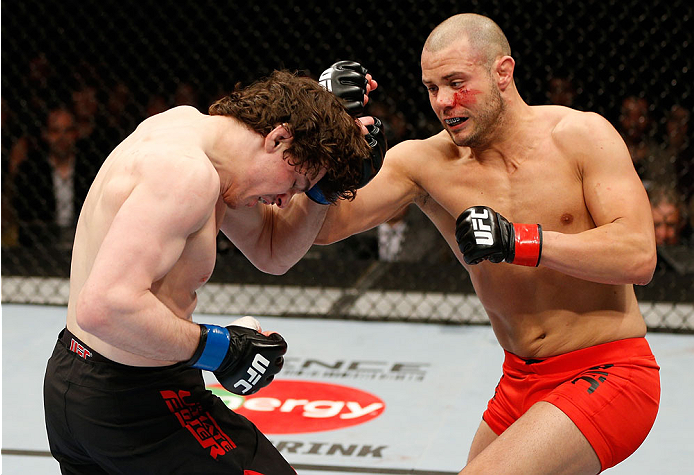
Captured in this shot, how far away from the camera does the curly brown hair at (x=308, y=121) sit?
1591 millimetres

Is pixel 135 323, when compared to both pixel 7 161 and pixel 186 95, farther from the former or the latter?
pixel 7 161

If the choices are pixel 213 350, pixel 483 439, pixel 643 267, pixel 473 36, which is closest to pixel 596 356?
pixel 643 267

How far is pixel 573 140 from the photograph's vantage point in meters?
1.93

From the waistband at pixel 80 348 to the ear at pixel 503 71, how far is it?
1019 millimetres

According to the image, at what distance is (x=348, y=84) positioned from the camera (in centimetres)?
188

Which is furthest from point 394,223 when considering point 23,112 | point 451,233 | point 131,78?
point 451,233

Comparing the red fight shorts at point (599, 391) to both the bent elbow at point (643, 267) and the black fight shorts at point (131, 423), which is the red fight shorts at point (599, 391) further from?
the black fight shorts at point (131, 423)

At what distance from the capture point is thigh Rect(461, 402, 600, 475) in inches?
66.7

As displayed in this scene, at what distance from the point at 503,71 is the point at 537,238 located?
43 cm

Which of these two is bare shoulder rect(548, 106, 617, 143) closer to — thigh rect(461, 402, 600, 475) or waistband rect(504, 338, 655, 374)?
waistband rect(504, 338, 655, 374)

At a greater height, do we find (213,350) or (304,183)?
(304,183)

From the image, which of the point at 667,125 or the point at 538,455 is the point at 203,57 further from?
the point at 538,455

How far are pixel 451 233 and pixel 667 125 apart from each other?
8.86ft

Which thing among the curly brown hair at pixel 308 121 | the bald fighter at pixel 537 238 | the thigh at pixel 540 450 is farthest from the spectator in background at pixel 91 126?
the thigh at pixel 540 450
